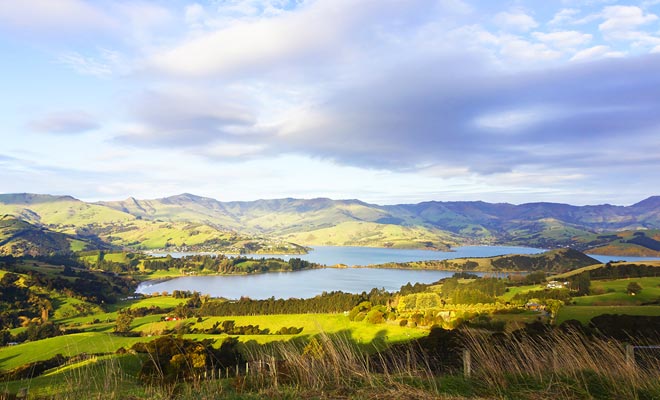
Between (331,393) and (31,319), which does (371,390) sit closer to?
(331,393)

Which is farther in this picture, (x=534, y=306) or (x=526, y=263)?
(x=526, y=263)

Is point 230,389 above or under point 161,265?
above

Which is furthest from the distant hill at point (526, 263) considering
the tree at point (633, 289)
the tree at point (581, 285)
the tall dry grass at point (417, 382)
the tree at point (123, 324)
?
the tall dry grass at point (417, 382)

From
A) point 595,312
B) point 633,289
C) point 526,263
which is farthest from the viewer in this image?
point 526,263

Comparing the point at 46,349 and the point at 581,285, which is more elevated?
the point at 581,285

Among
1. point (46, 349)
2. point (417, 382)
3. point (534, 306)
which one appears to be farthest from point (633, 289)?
point (46, 349)

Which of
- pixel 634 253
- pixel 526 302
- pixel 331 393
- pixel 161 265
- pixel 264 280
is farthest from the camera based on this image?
pixel 634 253

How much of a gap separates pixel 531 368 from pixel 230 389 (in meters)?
5.14

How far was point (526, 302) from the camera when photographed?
57969 mm

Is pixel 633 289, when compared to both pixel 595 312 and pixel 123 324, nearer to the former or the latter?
pixel 595 312

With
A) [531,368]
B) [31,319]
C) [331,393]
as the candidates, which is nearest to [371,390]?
[331,393]

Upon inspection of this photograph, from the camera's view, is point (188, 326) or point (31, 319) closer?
point (188, 326)

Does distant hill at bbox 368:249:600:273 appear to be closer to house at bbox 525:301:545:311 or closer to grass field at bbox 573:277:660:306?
grass field at bbox 573:277:660:306

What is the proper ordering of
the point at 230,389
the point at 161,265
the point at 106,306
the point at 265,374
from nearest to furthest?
the point at 230,389 → the point at 265,374 → the point at 106,306 → the point at 161,265
